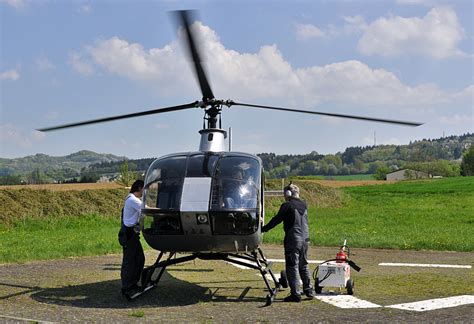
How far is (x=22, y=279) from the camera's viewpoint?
40.2 ft

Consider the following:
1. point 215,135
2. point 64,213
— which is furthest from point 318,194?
point 215,135

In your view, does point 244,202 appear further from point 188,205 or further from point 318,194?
point 318,194

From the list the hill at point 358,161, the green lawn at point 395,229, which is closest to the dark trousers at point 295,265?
the green lawn at point 395,229

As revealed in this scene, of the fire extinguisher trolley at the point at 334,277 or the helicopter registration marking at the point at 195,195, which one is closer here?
the helicopter registration marking at the point at 195,195

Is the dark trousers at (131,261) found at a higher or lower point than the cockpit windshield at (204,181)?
lower

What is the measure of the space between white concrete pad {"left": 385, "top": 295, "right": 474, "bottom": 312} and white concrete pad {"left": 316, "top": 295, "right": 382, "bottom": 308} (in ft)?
1.52

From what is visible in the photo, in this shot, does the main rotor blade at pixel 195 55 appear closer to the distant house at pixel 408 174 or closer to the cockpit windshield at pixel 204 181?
the cockpit windshield at pixel 204 181

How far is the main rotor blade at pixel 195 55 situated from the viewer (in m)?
9.48

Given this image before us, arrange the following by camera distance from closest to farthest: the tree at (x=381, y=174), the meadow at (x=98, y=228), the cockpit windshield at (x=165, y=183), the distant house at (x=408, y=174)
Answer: the cockpit windshield at (x=165, y=183) → the meadow at (x=98, y=228) → the distant house at (x=408, y=174) → the tree at (x=381, y=174)

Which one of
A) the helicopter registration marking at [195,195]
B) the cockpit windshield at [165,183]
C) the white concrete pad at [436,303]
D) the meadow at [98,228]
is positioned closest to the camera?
the white concrete pad at [436,303]

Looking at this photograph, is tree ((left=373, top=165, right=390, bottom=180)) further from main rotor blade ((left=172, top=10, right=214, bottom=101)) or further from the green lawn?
main rotor blade ((left=172, top=10, right=214, bottom=101))

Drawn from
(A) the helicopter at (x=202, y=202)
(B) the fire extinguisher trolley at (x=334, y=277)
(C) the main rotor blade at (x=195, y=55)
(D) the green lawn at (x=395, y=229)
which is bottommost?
(D) the green lawn at (x=395, y=229)

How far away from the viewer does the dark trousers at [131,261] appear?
34.2 feet

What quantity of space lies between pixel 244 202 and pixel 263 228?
0.83 metres
